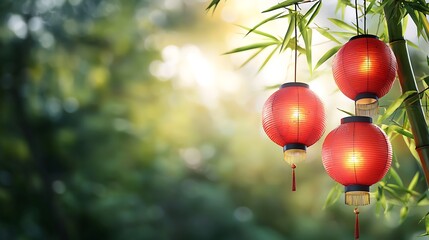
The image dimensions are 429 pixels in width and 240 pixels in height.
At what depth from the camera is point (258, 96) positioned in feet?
24.8

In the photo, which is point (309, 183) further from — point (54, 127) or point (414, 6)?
point (414, 6)

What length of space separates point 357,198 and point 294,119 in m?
0.29

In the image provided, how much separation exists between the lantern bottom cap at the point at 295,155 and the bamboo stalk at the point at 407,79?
1.13 feet

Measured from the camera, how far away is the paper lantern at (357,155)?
2059 mm

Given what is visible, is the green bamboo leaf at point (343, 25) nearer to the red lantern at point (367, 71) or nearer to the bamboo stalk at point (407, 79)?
the bamboo stalk at point (407, 79)

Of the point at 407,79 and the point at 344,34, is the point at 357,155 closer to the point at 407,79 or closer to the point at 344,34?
the point at 407,79

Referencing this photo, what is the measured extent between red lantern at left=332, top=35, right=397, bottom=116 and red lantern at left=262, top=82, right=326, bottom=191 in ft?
0.41

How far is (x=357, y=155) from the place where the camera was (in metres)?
2.05

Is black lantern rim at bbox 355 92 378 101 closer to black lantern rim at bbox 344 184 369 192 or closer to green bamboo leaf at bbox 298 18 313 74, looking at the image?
black lantern rim at bbox 344 184 369 192

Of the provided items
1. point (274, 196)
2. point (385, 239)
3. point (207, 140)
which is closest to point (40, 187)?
point (207, 140)

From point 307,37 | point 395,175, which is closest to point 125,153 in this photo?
point 395,175

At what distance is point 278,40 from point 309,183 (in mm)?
4647

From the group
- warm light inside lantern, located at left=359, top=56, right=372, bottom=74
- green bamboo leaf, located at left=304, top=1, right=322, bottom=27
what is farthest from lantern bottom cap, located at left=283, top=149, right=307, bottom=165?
green bamboo leaf, located at left=304, top=1, right=322, bottom=27

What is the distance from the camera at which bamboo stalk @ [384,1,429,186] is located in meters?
2.20
